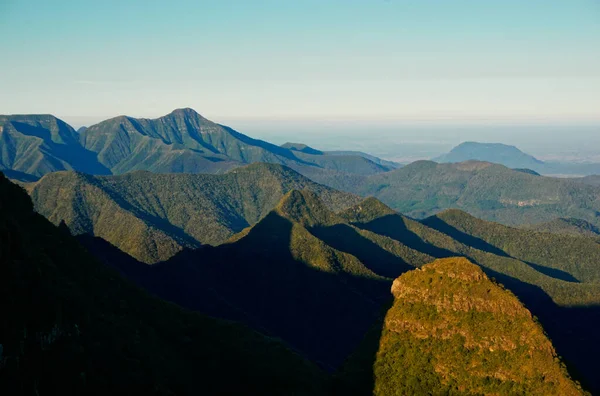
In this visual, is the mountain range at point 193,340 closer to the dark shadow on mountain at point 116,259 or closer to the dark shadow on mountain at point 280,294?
the dark shadow on mountain at point 280,294

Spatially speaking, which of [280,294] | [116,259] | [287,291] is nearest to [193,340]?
[116,259]

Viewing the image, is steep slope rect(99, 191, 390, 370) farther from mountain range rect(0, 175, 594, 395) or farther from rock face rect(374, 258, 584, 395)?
rock face rect(374, 258, 584, 395)

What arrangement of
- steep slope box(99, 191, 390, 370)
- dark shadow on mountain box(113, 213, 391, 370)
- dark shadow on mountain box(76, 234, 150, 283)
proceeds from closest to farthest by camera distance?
dark shadow on mountain box(76, 234, 150, 283) < dark shadow on mountain box(113, 213, 391, 370) < steep slope box(99, 191, 390, 370)

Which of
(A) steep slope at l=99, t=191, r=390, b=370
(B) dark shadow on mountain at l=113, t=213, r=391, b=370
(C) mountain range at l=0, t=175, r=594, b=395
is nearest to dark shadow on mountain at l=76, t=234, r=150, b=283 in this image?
(A) steep slope at l=99, t=191, r=390, b=370

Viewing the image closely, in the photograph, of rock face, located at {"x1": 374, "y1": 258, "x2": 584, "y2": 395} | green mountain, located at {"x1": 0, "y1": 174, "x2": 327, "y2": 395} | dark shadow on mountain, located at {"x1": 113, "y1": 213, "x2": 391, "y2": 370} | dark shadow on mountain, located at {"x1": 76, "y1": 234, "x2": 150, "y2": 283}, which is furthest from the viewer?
dark shadow on mountain, located at {"x1": 113, "y1": 213, "x2": 391, "y2": 370}

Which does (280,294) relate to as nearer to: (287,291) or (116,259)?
(287,291)

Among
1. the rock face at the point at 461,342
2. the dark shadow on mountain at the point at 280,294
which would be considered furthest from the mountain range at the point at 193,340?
the dark shadow on mountain at the point at 280,294
